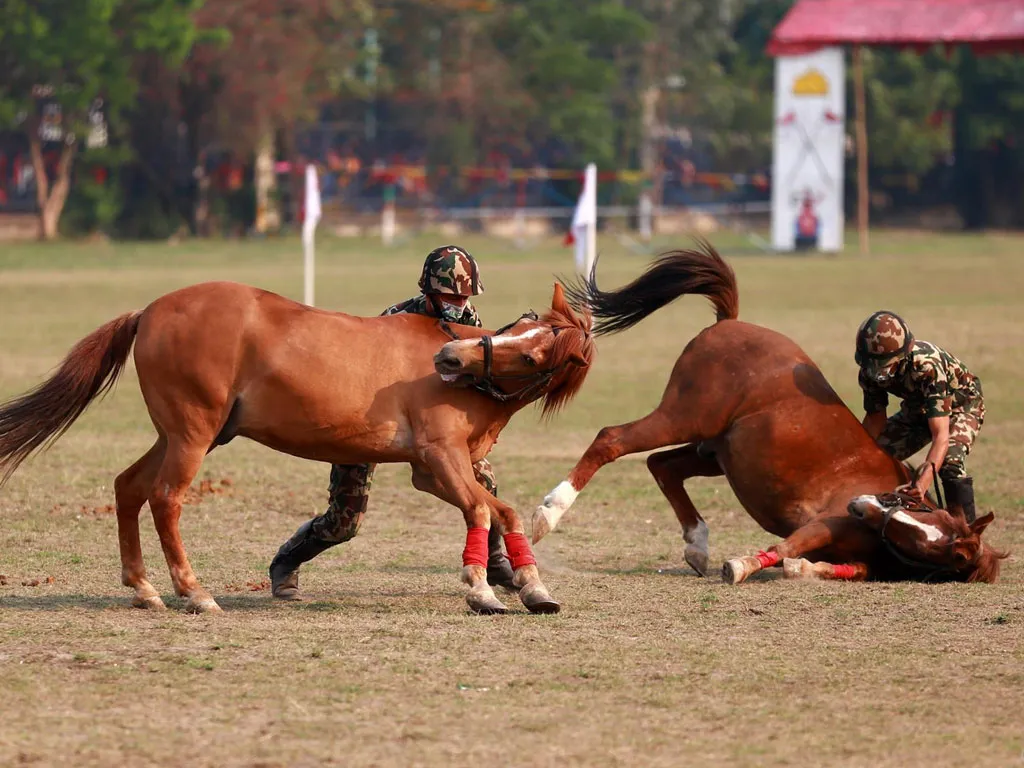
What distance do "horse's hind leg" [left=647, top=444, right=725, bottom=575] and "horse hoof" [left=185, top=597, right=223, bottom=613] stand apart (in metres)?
2.53

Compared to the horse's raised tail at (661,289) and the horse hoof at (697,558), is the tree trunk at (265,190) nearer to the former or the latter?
the horse's raised tail at (661,289)

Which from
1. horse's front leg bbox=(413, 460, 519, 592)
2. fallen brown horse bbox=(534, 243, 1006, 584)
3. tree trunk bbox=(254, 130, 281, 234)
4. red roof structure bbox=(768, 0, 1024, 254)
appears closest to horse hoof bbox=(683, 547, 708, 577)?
fallen brown horse bbox=(534, 243, 1006, 584)

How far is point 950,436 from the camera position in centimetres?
878

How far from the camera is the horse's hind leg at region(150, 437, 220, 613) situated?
730cm

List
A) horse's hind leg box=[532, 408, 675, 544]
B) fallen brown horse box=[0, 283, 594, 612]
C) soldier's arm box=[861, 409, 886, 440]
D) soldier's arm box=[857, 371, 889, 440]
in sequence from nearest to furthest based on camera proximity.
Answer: fallen brown horse box=[0, 283, 594, 612], horse's hind leg box=[532, 408, 675, 544], soldier's arm box=[857, 371, 889, 440], soldier's arm box=[861, 409, 886, 440]

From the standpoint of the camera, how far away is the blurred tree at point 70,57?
44.8 m

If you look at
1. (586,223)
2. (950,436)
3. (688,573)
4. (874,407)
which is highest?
(586,223)

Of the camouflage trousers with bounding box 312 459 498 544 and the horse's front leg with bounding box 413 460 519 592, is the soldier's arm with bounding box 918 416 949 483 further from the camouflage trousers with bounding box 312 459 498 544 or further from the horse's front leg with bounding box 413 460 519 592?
the camouflage trousers with bounding box 312 459 498 544

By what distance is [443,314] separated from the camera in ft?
26.0

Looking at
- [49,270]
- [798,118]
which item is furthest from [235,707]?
[798,118]

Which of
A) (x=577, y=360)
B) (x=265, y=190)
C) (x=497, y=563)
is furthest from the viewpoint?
(x=265, y=190)

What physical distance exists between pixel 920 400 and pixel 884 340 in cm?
49

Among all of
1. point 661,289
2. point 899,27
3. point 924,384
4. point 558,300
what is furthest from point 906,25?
point 558,300

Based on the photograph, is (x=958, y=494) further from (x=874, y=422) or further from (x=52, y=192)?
(x=52, y=192)
